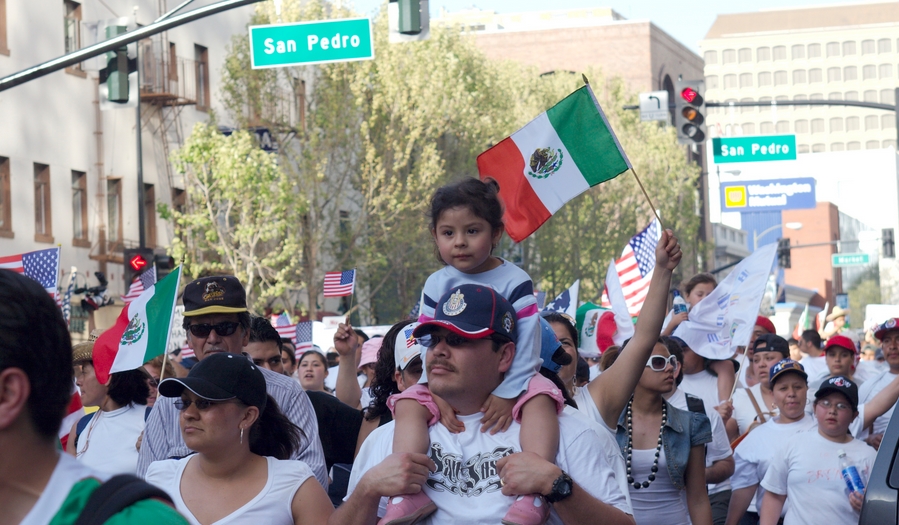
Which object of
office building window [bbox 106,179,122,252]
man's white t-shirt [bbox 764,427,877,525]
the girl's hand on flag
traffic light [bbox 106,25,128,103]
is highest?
traffic light [bbox 106,25,128,103]

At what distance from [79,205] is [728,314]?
22.4 metres

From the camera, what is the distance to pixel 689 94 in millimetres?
20562

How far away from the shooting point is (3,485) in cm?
208

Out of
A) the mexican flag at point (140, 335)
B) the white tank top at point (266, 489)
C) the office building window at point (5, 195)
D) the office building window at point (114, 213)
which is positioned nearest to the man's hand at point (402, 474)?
the white tank top at point (266, 489)

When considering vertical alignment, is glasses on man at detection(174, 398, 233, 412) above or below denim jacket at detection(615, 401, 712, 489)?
above

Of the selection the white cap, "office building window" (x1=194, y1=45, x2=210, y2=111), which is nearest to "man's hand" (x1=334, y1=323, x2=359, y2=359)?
the white cap

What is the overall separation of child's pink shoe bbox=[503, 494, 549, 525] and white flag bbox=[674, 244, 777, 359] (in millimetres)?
5961

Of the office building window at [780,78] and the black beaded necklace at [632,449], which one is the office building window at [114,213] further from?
the office building window at [780,78]

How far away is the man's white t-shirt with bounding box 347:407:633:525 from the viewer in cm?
369

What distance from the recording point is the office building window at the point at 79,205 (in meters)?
29.0

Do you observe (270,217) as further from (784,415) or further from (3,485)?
(3,485)

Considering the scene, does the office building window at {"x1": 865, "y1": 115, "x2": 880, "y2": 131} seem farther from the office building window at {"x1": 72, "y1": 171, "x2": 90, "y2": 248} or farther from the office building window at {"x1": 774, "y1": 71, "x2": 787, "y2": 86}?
the office building window at {"x1": 72, "y1": 171, "x2": 90, "y2": 248}

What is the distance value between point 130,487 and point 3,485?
0.81 feet

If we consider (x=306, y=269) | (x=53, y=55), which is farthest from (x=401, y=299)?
(x=53, y=55)
